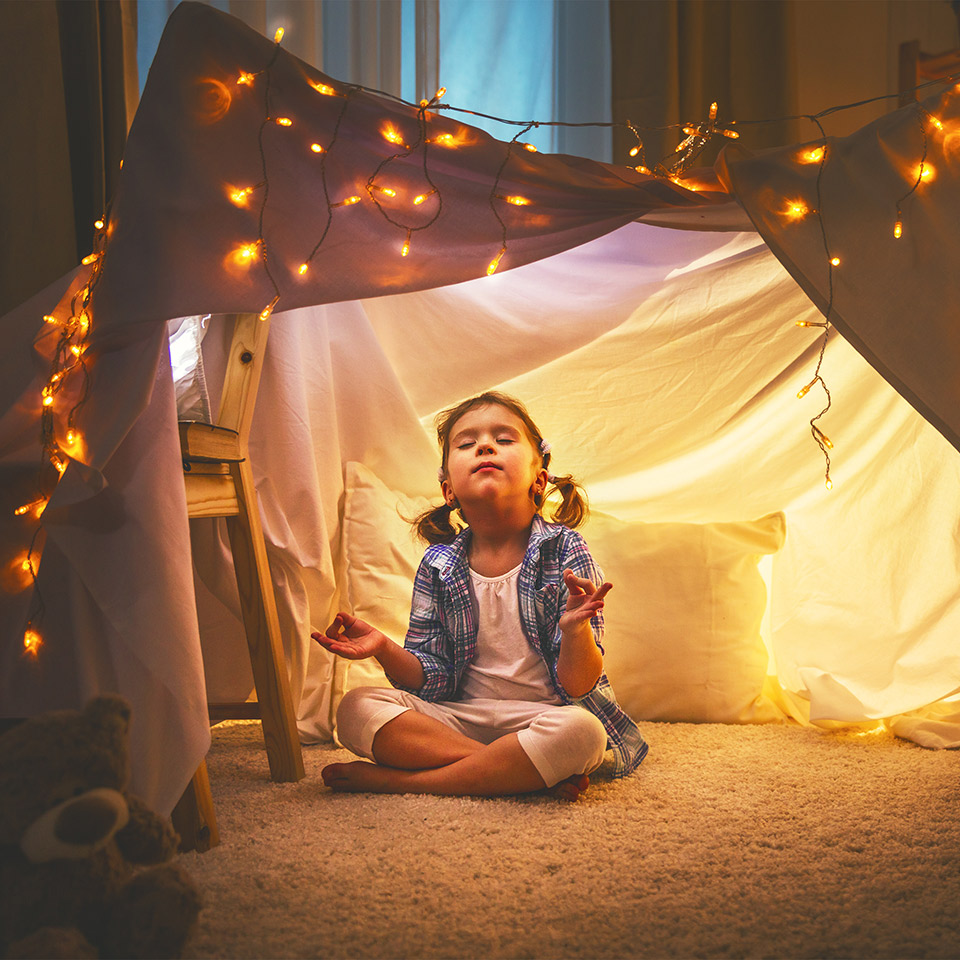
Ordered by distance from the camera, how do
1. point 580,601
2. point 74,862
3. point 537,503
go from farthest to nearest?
point 537,503
point 580,601
point 74,862

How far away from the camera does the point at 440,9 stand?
2270mm

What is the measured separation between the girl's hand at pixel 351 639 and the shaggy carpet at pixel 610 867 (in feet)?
0.62

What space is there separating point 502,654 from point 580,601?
246 mm

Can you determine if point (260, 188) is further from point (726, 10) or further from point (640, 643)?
point (726, 10)

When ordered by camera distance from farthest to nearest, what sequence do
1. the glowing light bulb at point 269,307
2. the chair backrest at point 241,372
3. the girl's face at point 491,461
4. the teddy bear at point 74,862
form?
the girl's face at point 491,461, the chair backrest at point 241,372, the glowing light bulb at point 269,307, the teddy bear at point 74,862

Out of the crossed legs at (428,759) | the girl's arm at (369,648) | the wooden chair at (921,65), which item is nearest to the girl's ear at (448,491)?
the girl's arm at (369,648)

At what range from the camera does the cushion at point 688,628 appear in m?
1.55

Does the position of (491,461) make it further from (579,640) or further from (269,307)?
(269,307)

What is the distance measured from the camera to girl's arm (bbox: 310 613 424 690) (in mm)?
1190

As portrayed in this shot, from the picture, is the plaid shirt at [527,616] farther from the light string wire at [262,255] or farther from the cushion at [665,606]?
the light string wire at [262,255]

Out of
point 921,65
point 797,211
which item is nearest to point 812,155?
point 797,211

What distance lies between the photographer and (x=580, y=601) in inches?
45.7

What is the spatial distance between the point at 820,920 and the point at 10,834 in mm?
692

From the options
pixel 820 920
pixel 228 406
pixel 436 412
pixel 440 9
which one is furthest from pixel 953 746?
pixel 440 9
